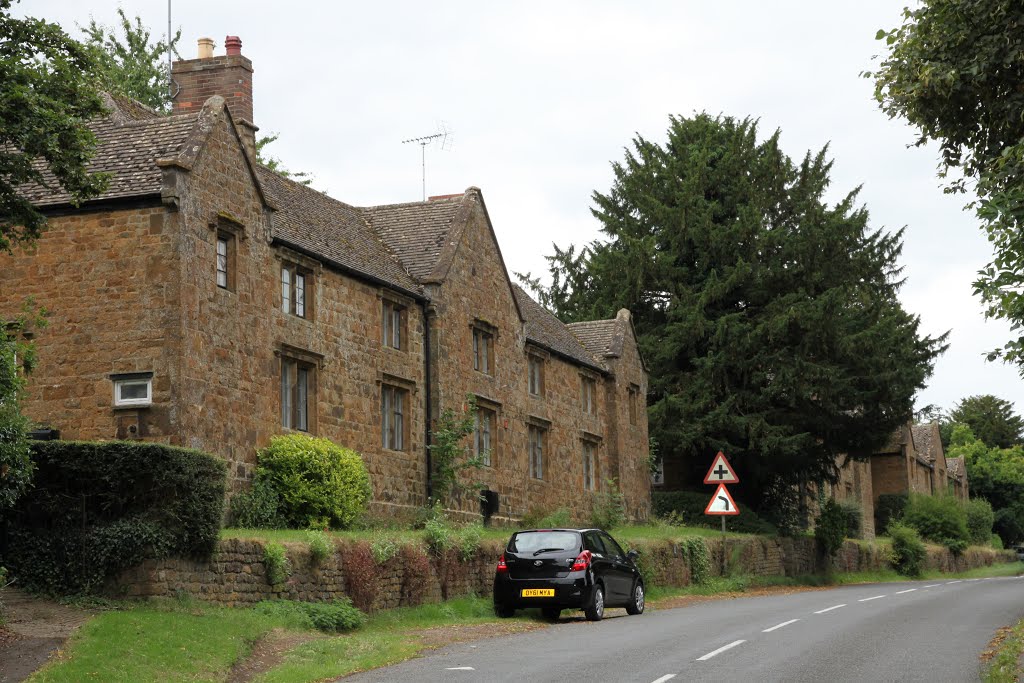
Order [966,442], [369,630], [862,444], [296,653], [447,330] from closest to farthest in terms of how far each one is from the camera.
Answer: [296,653], [369,630], [447,330], [862,444], [966,442]

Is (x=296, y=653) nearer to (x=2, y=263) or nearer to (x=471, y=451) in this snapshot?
(x=2, y=263)

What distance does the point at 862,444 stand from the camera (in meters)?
46.6

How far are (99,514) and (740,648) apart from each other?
891 centimetres

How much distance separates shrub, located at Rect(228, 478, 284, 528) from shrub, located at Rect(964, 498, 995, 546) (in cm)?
6052

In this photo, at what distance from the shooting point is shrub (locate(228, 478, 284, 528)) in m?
22.9

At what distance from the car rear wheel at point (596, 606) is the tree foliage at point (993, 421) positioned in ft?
297

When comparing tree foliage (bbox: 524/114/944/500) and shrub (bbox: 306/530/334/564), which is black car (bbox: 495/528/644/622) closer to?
shrub (bbox: 306/530/334/564)

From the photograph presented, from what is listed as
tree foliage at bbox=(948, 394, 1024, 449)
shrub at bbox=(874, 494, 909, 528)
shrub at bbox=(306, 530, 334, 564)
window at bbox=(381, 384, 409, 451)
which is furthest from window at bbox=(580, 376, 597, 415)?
tree foliage at bbox=(948, 394, 1024, 449)

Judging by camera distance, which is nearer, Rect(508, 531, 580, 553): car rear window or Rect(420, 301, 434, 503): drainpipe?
Rect(508, 531, 580, 553): car rear window

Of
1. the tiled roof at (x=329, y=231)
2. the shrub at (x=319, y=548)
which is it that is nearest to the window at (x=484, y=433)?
the tiled roof at (x=329, y=231)

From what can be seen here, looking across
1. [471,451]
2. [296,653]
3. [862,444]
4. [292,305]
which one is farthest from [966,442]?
[296,653]

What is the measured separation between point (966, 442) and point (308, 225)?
275ft

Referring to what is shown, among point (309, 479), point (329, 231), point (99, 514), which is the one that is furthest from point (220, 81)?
point (99, 514)

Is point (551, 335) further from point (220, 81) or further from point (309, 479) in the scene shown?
point (309, 479)
